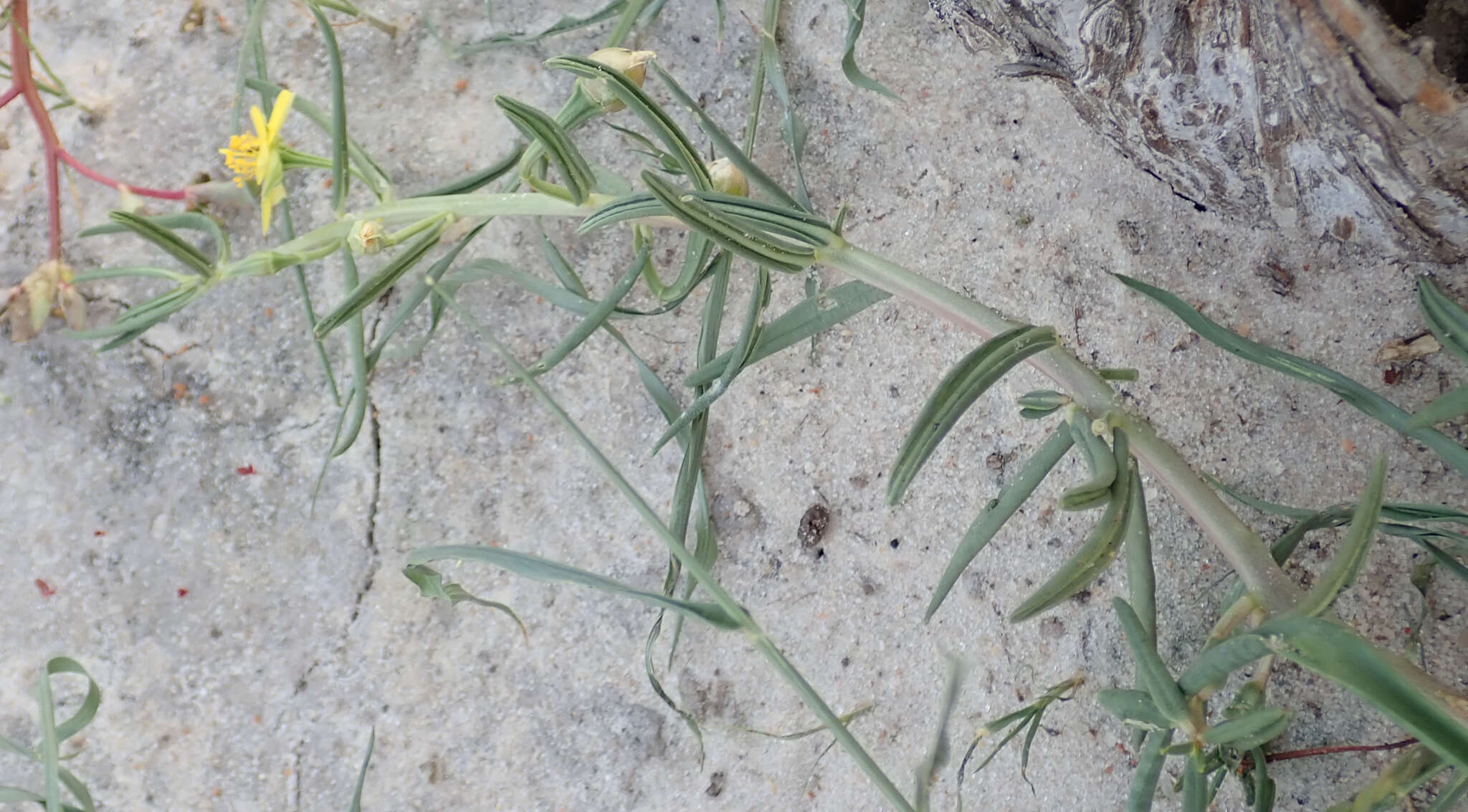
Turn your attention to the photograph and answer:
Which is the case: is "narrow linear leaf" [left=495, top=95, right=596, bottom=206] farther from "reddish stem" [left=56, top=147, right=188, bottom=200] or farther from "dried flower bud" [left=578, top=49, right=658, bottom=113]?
"reddish stem" [left=56, top=147, right=188, bottom=200]

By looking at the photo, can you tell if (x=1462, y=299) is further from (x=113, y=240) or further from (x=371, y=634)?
(x=113, y=240)

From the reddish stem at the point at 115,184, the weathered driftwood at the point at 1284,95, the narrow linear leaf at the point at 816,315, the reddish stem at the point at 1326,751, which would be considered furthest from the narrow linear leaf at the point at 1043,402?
the reddish stem at the point at 115,184

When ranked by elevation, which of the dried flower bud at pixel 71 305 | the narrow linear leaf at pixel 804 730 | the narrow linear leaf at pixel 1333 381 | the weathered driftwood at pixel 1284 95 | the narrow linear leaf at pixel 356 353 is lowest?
the dried flower bud at pixel 71 305

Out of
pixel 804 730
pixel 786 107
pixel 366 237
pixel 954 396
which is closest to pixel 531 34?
pixel 786 107

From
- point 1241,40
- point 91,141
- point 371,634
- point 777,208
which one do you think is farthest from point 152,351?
point 1241,40

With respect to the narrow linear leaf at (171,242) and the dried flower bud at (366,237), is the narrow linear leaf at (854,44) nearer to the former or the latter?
the dried flower bud at (366,237)

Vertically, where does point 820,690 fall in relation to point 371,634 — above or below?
above

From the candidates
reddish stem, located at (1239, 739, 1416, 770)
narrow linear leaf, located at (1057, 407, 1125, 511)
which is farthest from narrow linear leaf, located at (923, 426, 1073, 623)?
reddish stem, located at (1239, 739, 1416, 770)
